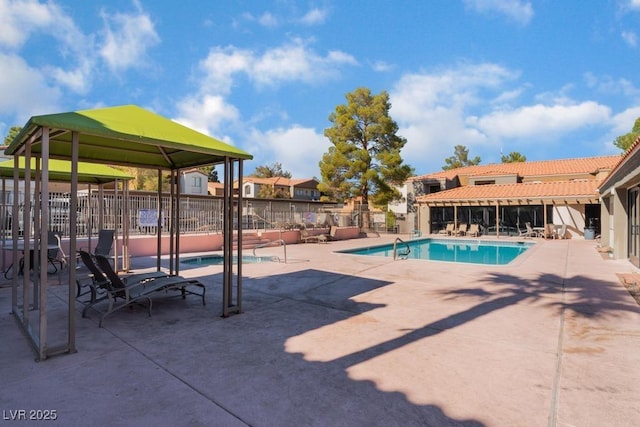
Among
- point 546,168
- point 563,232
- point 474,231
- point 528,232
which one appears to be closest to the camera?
point 563,232

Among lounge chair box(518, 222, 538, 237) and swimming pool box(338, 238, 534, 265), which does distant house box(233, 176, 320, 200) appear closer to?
swimming pool box(338, 238, 534, 265)

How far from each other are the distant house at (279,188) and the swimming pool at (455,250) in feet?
107

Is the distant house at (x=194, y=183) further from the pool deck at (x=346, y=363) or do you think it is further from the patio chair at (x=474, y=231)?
the pool deck at (x=346, y=363)

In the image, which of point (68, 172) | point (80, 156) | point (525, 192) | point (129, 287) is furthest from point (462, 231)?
point (80, 156)

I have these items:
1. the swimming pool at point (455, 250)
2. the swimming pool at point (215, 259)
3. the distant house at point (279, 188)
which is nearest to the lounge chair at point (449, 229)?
the swimming pool at point (455, 250)

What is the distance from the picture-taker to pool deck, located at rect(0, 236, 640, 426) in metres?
2.98

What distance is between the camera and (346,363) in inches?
156

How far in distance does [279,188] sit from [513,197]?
38.8 metres

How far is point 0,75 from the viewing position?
80.2ft

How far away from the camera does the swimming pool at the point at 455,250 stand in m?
17.0

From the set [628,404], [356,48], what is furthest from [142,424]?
[356,48]

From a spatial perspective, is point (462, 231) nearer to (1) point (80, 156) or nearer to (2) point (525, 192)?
(2) point (525, 192)

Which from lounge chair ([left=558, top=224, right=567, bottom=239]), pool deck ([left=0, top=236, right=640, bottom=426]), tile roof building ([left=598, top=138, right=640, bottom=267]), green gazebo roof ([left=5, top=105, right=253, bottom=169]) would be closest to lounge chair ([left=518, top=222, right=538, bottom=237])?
lounge chair ([left=558, top=224, right=567, bottom=239])

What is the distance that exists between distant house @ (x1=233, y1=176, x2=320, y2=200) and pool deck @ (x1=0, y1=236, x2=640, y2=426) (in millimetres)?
45860
